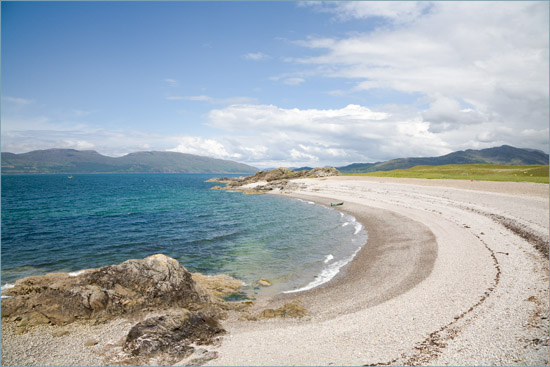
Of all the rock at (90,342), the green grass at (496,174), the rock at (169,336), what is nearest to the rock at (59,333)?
the rock at (90,342)

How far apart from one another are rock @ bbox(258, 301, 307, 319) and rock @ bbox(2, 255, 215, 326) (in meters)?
2.69

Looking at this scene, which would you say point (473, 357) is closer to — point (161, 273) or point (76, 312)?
point (161, 273)

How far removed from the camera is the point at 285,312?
45.8 ft

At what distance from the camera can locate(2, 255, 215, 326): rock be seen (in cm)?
1262

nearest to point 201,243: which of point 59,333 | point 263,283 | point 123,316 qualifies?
point 263,283

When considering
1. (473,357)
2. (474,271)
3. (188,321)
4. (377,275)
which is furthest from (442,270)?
(188,321)

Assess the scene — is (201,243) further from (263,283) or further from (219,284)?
(263,283)

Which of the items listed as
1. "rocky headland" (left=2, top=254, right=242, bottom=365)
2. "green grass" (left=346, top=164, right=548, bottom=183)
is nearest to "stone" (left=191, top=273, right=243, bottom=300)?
"rocky headland" (left=2, top=254, right=242, bottom=365)

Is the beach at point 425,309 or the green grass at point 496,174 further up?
the green grass at point 496,174

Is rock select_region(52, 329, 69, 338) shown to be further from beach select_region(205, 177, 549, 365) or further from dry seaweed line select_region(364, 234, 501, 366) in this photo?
dry seaweed line select_region(364, 234, 501, 366)

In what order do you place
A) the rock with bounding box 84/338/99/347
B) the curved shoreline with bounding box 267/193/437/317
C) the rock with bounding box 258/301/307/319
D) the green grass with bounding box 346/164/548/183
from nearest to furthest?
the rock with bounding box 84/338/99/347 < the rock with bounding box 258/301/307/319 < the curved shoreline with bounding box 267/193/437/317 < the green grass with bounding box 346/164/548/183

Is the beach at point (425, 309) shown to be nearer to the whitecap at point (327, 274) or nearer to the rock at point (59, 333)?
the whitecap at point (327, 274)

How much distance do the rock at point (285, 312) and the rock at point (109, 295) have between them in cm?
269

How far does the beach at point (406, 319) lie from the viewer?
980cm
